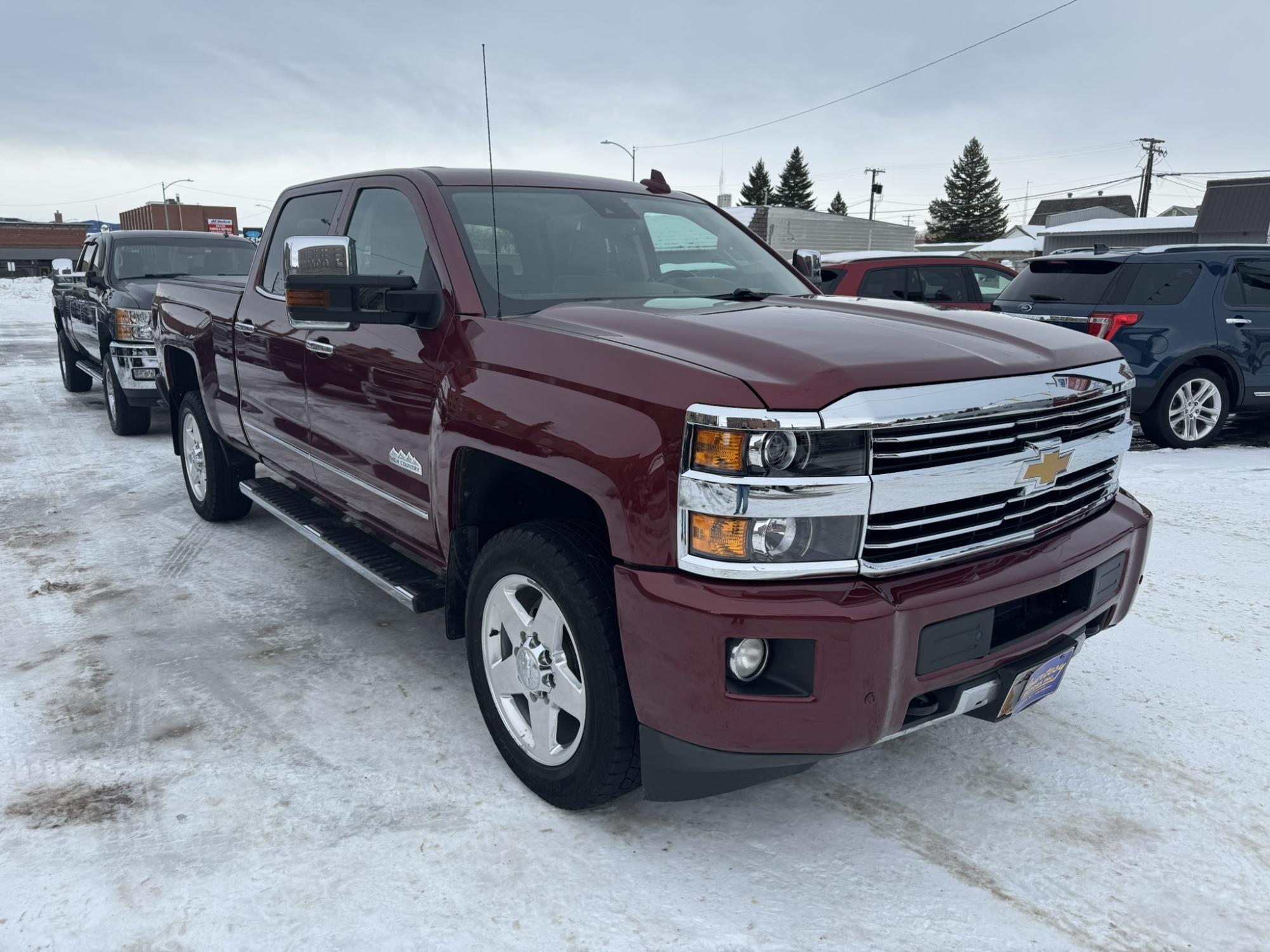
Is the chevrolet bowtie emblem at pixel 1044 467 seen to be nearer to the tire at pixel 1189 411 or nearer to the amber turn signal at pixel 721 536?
the amber turn signal at pixel 721 536

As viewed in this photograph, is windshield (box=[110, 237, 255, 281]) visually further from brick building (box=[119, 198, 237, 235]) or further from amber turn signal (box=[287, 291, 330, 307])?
brick building (box=[119, 198, 237, 235])

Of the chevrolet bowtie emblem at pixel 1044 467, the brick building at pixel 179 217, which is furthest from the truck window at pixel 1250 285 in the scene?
the brick building at pixel 179 217

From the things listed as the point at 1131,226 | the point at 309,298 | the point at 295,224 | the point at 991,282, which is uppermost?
the point at 1131,226

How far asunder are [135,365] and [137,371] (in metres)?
0.06

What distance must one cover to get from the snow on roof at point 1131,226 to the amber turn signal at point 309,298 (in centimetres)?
5327

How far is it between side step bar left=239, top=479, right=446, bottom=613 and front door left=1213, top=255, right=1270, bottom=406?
7.47m

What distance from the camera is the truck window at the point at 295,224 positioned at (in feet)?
13.6

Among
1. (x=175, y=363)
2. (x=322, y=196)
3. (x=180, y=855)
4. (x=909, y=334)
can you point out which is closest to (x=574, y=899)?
(x=180, y=855)

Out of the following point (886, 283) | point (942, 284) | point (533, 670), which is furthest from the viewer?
point (942, 284)

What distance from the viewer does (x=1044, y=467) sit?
8.18ft

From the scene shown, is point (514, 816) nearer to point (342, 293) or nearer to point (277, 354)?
point (342, 293)

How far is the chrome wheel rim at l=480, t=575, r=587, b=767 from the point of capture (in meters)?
2.62

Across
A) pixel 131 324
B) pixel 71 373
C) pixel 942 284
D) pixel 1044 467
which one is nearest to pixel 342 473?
pixel 1044 467

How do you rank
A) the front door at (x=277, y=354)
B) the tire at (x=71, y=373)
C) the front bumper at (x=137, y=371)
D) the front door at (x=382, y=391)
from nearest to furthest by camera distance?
the front door at (x=382, y=391) → the front door at (x=277, y=354) → the front bumper at (x=137, y=371) → the tire at (x=71, y=373)
